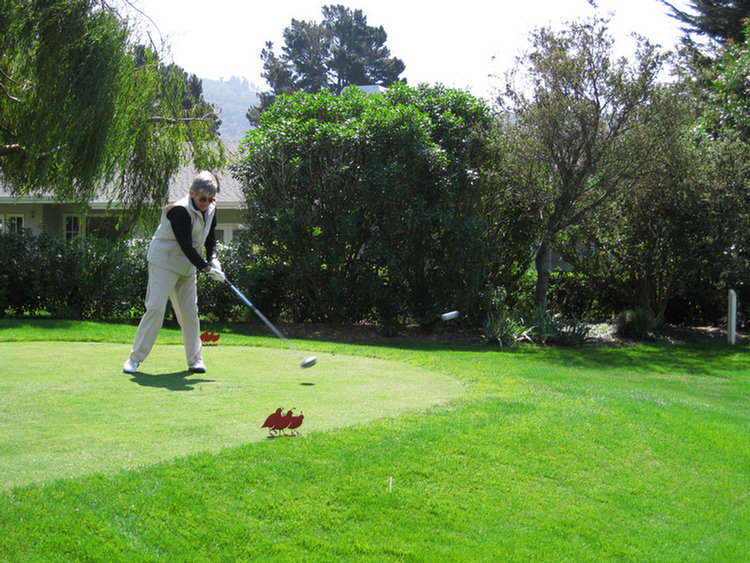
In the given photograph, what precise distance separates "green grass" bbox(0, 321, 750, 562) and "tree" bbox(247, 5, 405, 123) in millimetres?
50985

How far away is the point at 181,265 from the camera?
24.7 ft

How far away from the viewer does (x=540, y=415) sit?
6320 millimetres

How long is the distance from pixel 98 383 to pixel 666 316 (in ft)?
55.2

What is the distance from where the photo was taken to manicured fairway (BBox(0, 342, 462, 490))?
169 inches

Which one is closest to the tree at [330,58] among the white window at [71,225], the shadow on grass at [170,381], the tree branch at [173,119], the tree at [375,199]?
the white window at [71,225]

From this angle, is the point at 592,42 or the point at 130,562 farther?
the point at 592,42

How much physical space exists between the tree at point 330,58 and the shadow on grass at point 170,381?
1992 inches

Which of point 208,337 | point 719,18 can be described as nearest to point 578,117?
point 208,337

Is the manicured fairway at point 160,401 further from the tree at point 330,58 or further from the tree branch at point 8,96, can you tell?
the tree at point 330,58

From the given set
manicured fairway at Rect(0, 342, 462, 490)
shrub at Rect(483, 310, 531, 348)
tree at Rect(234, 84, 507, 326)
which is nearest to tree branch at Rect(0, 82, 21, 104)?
tree at Rect(234, 84, 507, 326)

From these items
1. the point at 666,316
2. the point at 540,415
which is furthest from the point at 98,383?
the point at 666,316

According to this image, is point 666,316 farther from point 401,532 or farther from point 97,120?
point 401,532

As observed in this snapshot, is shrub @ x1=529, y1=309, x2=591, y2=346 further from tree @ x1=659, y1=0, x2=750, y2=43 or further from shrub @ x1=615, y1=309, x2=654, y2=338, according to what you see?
tree @ x1=659, y1=0, x2=750, y2=43

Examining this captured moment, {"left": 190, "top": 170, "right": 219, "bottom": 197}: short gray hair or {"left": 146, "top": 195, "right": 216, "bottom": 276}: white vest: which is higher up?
{"left": 190, "top": 170, "right": 219, "bottom": 197}: short gray hair
